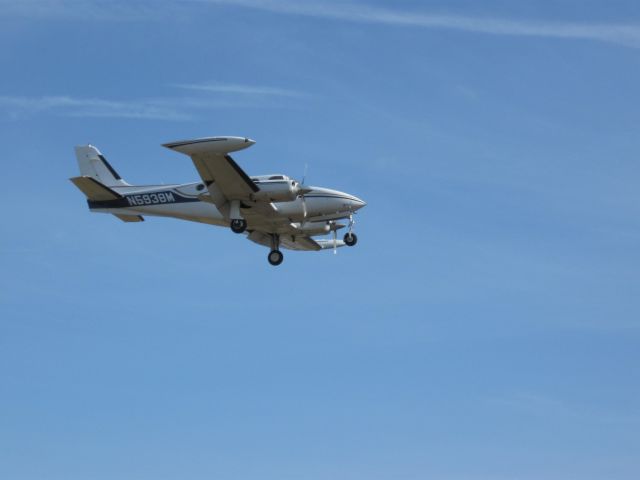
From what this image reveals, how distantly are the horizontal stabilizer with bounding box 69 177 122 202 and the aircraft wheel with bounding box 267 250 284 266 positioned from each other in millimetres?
8155

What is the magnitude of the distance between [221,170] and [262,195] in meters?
2.46

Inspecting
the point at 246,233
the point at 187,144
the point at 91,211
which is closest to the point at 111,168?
the point at 91,211

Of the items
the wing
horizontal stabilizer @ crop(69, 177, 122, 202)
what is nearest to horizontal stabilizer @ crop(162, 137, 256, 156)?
the wing

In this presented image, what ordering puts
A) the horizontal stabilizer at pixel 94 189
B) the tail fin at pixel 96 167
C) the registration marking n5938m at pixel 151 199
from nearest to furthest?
the horizontal stabilizer at pixel 94 189, the registration marking n5938m at pixel 151 199, the tail fin at pixel 96 167

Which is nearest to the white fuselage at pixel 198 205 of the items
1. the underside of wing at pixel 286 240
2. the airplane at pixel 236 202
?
the airplane at pixel 236 202

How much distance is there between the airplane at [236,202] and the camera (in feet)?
152

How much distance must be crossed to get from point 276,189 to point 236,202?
7.06ft

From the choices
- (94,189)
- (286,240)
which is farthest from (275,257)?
(94,189)

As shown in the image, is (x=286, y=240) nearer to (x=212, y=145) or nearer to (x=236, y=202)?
(x=236, y=202)

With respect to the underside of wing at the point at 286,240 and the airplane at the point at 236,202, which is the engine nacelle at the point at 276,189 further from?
the underside of wing at the point at 286,240

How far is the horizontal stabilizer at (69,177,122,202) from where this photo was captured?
50156mm

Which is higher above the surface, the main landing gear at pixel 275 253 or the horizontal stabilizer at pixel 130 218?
the horizontal stabilizer at pixel 130 218

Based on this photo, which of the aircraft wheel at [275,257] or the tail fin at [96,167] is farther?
the tail fin at [96,167]

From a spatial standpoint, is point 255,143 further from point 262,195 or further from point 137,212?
point 137,212
